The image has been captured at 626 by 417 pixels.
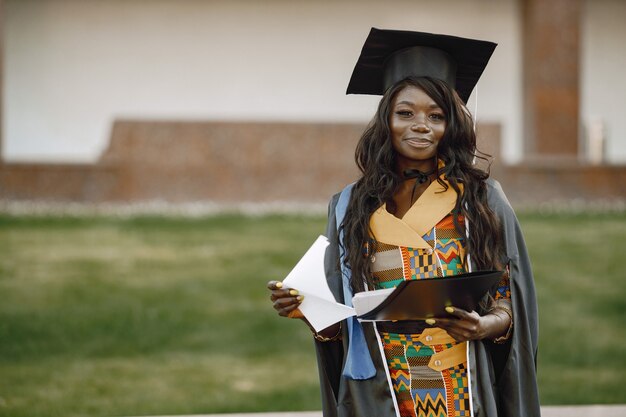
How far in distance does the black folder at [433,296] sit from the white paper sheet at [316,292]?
13 centimetres

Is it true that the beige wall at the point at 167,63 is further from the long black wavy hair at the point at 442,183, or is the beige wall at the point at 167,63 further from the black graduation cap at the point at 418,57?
the long black wavy hair at the point at 442,183

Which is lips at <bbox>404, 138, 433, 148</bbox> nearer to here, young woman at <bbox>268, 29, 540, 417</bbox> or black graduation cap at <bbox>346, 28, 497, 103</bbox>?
young woman at <bbox>268, 29, 540, 417</bbox>

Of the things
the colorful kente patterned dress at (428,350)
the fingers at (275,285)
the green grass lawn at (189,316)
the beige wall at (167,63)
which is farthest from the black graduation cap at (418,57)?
the beige wall at (167,63)

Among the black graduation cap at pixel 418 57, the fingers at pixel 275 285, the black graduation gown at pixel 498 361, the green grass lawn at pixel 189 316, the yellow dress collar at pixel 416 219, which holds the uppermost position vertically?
the black graduation cap at pixel 418 57

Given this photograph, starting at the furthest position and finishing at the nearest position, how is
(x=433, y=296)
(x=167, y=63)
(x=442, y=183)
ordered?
(x=167, y=63)
(x=442, y=183)
(x=433, y=296)

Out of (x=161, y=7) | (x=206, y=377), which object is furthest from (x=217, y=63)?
(x=206, y=377)

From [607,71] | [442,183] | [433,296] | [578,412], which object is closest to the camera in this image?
[433,296]

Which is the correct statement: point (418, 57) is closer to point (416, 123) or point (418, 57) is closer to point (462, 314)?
point (416, 123)

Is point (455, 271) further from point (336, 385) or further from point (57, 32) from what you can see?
point (57, 32)

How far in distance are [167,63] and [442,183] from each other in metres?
15.7

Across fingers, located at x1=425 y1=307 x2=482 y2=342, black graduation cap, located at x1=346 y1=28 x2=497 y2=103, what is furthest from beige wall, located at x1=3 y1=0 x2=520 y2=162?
fingers, located at x1=425 y1=307 x2=482 y2=342

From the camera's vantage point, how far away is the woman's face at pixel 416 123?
3.09m

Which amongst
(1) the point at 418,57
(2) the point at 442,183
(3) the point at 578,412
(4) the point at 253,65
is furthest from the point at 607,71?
(2) the point at 442,183

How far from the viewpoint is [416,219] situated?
306 cm
